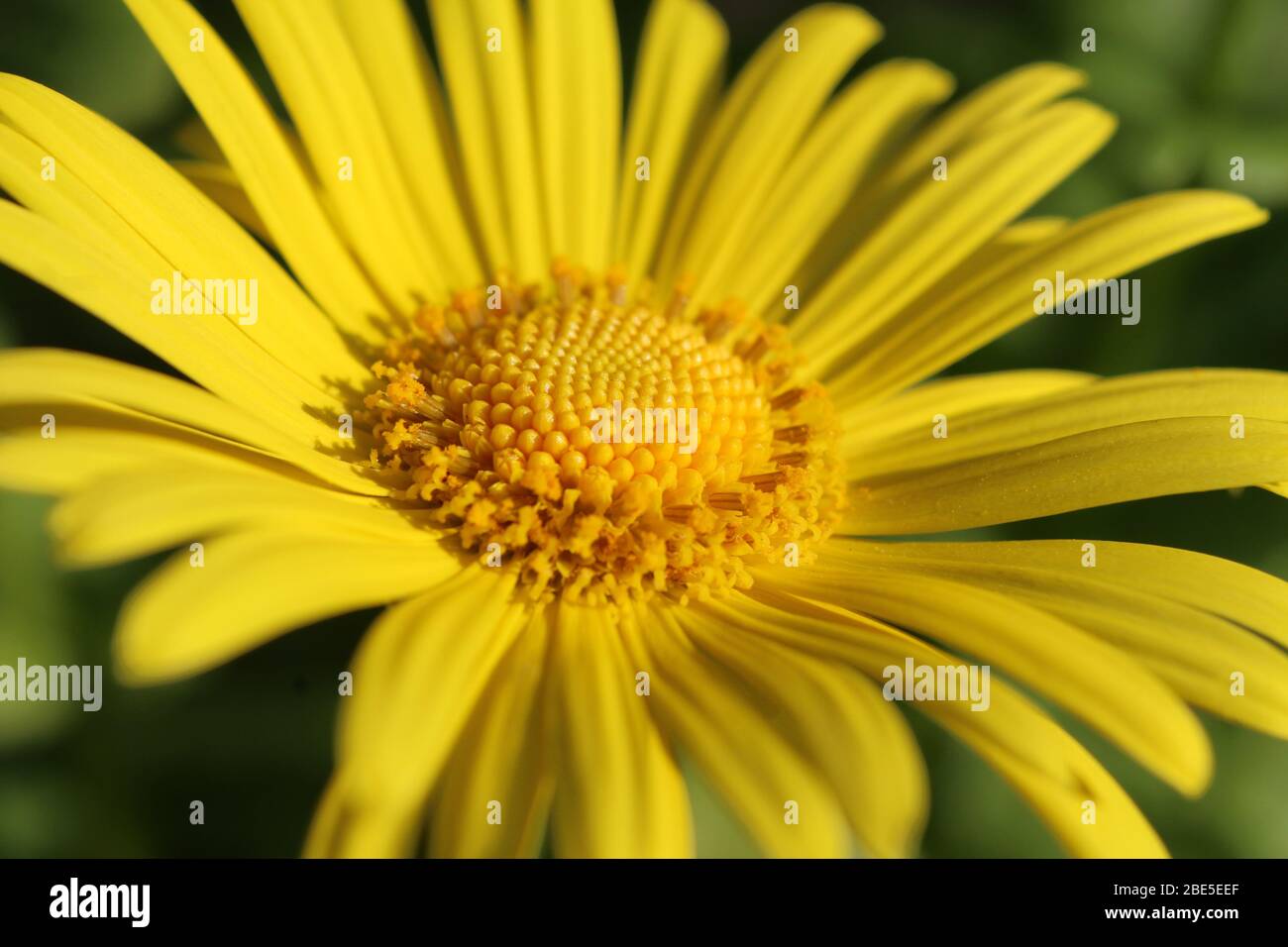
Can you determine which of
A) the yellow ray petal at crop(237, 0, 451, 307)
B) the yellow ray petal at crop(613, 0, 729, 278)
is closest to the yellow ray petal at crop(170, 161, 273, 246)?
the yellow ray petal at crop(237, 0, 451, 307)

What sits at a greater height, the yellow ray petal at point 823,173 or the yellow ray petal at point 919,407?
the yellow ray petal at point 823,173

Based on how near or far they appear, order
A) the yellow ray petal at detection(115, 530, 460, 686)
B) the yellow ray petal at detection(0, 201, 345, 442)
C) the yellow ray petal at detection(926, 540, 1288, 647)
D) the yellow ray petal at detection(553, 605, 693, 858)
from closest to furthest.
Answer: the yellow ray petal at detection(115, 530, 460, 686)
the yellow ray petal at detection(553, 605, 693, 858)
the yellow ray petal at detection(0, 201, 345, 442)
the yellow ray petal at detection(926, 540, 1288, 647)

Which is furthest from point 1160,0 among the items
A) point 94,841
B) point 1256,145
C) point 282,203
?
point 94,841

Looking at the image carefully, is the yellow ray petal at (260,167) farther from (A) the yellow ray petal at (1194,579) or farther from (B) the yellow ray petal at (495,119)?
(A) the yellow ray petal at (1194,579)

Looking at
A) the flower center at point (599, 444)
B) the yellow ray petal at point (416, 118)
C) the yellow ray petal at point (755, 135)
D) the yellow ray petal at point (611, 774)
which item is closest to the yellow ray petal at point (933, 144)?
the yellow ray petal at point (755, 135)

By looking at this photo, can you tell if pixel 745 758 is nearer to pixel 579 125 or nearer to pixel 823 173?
pixel 823 173

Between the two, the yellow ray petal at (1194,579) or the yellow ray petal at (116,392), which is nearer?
the yellow ray petal at (116,392)

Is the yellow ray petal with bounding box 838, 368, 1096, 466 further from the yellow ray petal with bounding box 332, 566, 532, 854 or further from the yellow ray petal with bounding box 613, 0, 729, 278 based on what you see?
the yellow ray petal with bounding box 332, 566, 532, 854
